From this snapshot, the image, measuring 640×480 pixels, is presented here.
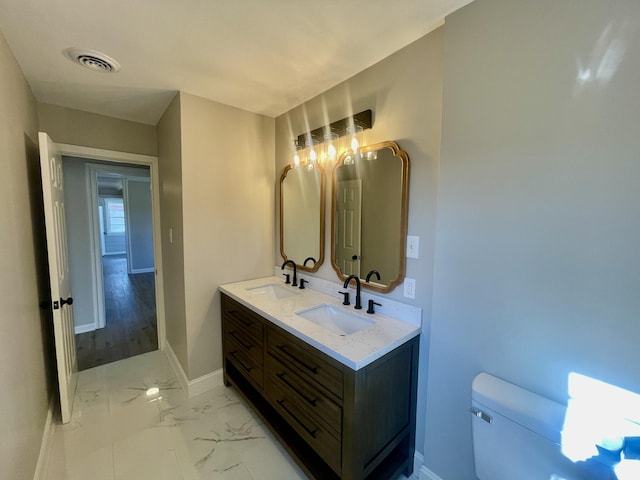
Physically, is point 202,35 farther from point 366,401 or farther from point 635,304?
point 635,304

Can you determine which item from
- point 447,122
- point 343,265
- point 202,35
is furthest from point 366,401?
point 202,35

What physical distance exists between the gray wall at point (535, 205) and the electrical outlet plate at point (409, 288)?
0.60ft

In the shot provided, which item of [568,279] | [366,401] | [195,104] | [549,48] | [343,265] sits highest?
[195,104]

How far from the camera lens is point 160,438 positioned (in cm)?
183

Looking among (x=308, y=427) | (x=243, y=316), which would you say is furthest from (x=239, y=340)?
(x=308, y=427)

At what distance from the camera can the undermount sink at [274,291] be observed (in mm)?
2273

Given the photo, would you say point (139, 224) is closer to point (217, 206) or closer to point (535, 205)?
point (217, 206)

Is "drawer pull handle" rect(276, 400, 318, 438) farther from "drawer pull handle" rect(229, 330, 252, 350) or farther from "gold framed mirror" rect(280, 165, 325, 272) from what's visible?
"gold framed mirror" rect(280, 165, 325, 272)

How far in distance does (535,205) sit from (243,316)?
1.82 meters

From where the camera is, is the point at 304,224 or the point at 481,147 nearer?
the point at 481,147

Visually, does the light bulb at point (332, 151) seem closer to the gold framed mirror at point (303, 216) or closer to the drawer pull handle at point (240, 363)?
the gold framed mirror at point (303, 216)

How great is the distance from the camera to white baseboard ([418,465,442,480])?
1.43 meters

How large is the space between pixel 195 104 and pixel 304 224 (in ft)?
4.12

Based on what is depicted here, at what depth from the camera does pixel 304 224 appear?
2.34 metres
